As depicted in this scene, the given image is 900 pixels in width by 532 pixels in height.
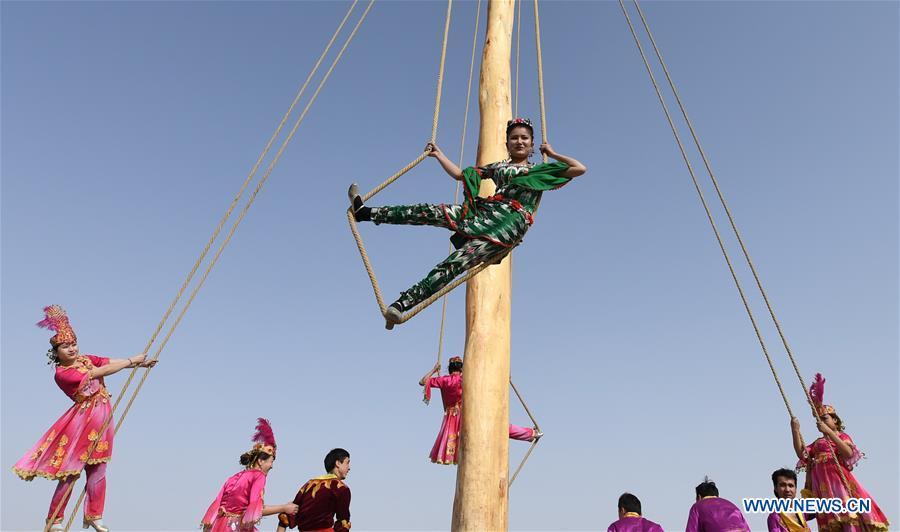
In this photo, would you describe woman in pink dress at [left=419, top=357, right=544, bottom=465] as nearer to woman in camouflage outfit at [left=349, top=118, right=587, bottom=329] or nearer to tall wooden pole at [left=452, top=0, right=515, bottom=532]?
tall wooden pole at [left=452, top=0, right=515, bottom=532]

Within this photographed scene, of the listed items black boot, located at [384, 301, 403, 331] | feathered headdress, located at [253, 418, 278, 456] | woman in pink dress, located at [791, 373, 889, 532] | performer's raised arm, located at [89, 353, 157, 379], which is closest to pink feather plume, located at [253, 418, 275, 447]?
feathered headdress, located at [253, 418, 278, 456]

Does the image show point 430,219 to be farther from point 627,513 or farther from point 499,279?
point 627,513

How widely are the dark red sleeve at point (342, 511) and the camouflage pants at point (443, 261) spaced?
2021mm

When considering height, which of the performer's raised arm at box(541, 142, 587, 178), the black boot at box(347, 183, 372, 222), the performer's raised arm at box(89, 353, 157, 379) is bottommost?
the performer's raised arm at box(89, 353, 157, 379)

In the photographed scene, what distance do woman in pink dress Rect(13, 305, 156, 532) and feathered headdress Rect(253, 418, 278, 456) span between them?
1187mm

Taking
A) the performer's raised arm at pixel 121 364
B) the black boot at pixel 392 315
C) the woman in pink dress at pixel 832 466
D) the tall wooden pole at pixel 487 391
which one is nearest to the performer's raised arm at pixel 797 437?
the woman in pink dress at pixel 832 466

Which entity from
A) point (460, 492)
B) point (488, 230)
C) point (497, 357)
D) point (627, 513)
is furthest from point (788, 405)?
point (488, 230)

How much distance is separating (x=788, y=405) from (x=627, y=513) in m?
2.13

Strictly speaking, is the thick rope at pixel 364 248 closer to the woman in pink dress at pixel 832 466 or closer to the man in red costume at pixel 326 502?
the man in red costume at pixel 326 502

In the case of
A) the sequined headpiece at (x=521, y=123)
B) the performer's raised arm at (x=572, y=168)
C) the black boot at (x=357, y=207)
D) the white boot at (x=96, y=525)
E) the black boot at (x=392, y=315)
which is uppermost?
the sequined headpiece at (x=521, y=123)

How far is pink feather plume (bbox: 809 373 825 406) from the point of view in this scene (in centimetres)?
622

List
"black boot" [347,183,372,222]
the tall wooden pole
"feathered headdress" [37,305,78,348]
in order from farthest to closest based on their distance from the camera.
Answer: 1. "feathered headdress" [37,305,78,348]
2. the tall wooden pole
3. "black boot" [347,183,372,222]

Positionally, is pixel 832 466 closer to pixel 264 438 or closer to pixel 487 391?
pixel 487 391

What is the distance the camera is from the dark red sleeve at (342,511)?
185 inches
